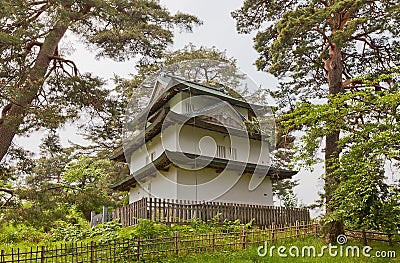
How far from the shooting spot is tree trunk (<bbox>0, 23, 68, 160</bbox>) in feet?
31.3

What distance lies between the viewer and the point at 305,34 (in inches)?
547

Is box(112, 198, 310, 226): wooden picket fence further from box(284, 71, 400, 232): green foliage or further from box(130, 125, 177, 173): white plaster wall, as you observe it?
box(284, 71, 400, 232): green foliage

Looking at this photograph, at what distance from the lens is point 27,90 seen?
974 centimetres

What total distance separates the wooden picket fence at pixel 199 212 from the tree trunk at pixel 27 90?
234 inches

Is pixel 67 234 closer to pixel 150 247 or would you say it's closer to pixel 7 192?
pixel 150 247

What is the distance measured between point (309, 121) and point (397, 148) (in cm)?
291

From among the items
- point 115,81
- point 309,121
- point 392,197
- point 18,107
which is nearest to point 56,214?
point 18,107

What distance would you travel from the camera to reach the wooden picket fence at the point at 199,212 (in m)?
14.9

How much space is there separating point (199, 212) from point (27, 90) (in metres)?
9.00

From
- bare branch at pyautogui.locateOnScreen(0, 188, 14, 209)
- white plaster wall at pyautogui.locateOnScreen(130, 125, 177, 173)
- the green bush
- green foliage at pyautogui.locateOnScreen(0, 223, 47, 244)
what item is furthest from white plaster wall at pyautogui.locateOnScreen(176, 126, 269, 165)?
bare branch at pyautogui.locateOnScreen(0, 188, 14, 209)

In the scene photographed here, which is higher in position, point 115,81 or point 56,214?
point 115,81

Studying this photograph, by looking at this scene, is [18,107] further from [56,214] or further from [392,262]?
[392,262]

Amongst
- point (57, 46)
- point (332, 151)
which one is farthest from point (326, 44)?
point (57, 46)

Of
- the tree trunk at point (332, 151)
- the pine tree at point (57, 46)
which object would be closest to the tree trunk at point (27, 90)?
the pine tree at point (57, 46)
